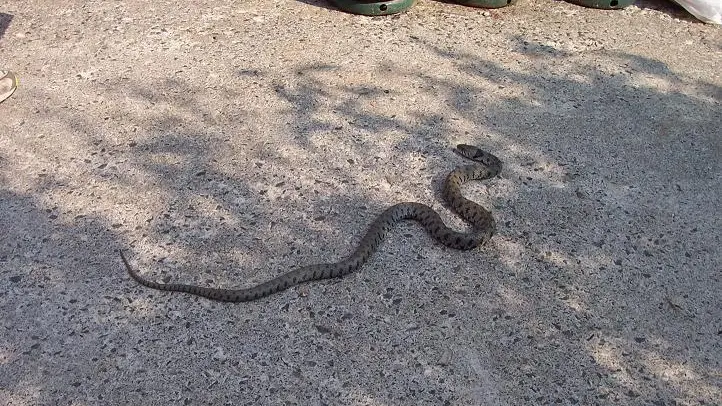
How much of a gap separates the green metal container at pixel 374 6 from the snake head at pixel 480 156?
226 centimetres

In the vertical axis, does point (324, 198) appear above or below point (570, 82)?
below

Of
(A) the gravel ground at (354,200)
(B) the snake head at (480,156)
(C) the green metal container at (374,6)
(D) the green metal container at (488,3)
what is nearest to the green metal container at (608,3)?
(A) the gravel ground at (354,200)

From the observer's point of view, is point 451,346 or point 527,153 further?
point 527,153

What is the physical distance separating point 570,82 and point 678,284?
A: 8.16 ft

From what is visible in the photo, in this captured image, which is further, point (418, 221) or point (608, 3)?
point (608, 3)

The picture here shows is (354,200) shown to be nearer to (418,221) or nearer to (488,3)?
(418,221)

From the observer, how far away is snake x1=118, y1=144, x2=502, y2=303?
14.0 feet

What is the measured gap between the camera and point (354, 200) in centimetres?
506

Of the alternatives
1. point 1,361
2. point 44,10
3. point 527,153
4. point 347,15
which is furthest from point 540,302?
point 44,10

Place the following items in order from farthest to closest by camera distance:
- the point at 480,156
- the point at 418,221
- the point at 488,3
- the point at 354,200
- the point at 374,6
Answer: the point at 488,3 → the point at 374,6 → the point at 480,156 → the point at 354,200 → the point at 418,221

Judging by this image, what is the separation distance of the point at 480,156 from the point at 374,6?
244 centimetres

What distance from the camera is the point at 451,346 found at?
4.03 meters

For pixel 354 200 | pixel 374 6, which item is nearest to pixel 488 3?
pixel 374 6

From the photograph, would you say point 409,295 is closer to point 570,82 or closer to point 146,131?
point 146,131
